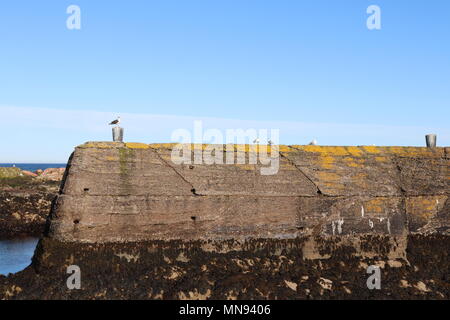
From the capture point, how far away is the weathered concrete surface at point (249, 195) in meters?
14.8

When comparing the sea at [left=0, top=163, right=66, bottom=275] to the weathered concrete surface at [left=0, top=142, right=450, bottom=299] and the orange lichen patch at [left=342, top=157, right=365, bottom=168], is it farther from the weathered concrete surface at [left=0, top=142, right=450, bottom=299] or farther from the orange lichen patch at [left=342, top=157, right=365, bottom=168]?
the orange lichen patch at [left=342, top=157, right=365, bottom=168]

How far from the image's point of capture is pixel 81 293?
1126 centimetres

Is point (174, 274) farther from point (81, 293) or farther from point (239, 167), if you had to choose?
point (239, 167)

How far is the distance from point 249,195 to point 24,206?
66.4 feet

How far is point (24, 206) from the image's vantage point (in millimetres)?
30859

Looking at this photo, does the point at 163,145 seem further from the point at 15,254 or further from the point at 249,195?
the point at 15,254

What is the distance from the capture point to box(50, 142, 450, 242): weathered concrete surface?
1484cm

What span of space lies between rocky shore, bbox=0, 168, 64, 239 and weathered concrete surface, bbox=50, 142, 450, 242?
12651mm

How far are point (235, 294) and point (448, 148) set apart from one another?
36.9 ft
